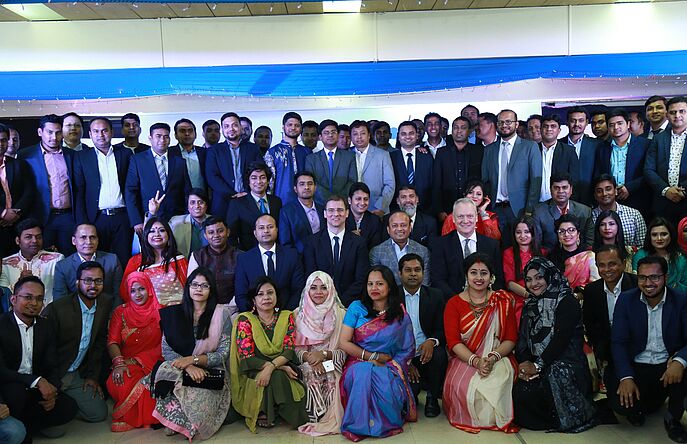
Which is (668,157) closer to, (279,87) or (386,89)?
(386,89)

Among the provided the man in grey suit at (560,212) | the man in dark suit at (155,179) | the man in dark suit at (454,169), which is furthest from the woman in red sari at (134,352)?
the man in grey suit at (560,212)

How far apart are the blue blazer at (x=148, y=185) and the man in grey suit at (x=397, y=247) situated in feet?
5.71

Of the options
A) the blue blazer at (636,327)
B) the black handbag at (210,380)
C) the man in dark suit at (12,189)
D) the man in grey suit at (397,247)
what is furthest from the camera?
the man in dark suit at (12,189)

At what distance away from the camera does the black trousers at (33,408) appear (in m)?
3.45

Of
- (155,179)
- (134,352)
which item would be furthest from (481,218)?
(134,352)

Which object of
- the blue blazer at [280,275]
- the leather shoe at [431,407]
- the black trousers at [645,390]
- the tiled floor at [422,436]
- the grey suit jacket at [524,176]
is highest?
the grey suit jacket at [524,176]

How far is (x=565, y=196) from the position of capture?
489 cm

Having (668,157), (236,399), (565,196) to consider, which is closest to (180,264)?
(236,399)

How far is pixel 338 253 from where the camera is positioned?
15.0 feet

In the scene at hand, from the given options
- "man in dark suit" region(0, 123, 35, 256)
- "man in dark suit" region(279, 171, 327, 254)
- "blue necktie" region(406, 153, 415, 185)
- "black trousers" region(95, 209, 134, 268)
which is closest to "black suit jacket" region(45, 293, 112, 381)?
"black trousers" region(95, 209, 134, 268)

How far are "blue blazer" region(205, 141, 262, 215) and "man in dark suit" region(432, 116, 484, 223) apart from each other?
5.31 ft

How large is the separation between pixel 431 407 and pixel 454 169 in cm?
230

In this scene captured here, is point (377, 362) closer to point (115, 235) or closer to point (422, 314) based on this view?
point (422, 314)

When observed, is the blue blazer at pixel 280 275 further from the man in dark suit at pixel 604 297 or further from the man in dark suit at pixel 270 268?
the man in dark suit at pixel 604 297
